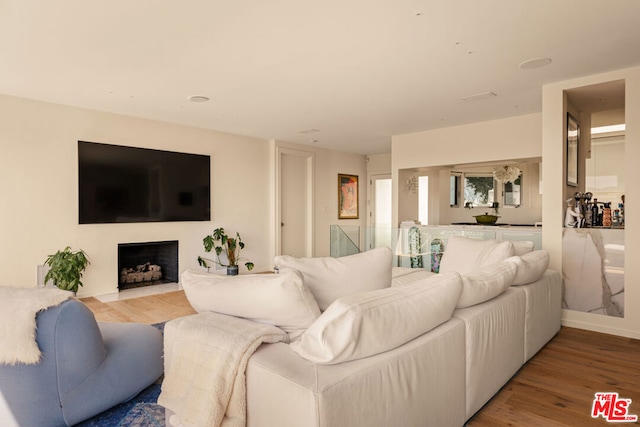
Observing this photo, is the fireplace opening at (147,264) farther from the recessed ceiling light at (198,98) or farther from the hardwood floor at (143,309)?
the recessed ceiling light at (198,98)

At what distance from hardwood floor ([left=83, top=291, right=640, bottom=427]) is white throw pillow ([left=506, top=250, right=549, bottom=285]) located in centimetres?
64

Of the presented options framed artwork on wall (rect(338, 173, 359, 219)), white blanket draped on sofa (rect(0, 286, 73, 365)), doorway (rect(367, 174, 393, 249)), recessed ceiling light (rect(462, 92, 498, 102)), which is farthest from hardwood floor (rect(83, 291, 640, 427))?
doorway (rect(367, 174, 393, 249))

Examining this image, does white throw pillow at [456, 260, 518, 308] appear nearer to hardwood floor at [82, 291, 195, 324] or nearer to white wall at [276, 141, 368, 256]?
hardwood floor at [82, 291, 195, 324]

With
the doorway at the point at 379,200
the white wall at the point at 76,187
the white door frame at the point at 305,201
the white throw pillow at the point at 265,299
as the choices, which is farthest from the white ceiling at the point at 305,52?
the doorway at the point at 379,200

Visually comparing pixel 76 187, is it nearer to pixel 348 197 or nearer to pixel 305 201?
pixel 305 201

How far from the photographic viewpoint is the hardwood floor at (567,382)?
2.13 m

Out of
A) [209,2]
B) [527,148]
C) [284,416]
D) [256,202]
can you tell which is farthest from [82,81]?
[527,148]

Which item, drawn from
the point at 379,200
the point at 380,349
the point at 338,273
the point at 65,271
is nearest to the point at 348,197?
the point at 379,200

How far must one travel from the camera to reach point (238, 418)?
1355mm

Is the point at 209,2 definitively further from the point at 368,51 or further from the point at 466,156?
the point at 466,156

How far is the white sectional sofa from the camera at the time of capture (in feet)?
4.09

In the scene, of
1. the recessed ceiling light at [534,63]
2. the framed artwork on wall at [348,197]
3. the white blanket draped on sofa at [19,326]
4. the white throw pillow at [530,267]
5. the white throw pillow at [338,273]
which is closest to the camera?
the white blanket draped on sofa at [19,326]

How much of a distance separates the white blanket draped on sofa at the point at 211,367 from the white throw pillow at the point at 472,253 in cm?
231

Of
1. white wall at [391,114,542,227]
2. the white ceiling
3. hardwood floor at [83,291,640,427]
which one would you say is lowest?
hardwood floor at [83,291,640,427]
